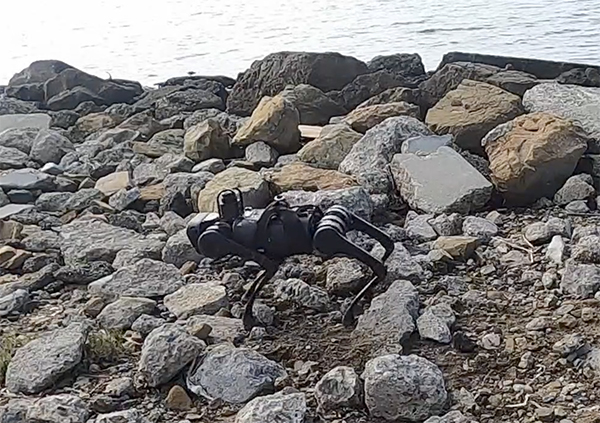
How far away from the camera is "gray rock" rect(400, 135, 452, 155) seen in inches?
117

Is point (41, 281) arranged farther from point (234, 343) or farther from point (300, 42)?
point (300, 42)

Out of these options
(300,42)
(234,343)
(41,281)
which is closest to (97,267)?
(41,281)

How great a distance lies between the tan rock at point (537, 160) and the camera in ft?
9.04

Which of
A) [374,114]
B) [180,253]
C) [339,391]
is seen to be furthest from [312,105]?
[339,391]

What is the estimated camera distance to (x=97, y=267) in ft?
8.13

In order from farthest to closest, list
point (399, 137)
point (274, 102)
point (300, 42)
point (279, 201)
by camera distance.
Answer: point (300, 42), point (274, 102), point (399, 137), point (279, 201)

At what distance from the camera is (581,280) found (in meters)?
2.05

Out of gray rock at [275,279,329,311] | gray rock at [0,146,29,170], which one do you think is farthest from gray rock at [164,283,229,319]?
gray rock at [0,146,29,170]

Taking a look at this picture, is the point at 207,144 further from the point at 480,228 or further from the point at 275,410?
the point at 275,410

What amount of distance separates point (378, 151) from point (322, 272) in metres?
0.91

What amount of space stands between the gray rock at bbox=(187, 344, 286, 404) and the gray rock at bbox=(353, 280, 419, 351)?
24cm

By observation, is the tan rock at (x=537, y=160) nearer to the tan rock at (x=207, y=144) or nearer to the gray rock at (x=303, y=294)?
the gray rock at (x=303, y=294)

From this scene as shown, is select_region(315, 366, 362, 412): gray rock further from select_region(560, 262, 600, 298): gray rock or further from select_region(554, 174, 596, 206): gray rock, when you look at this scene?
select_region(554, 174, 596, 206): gray rock

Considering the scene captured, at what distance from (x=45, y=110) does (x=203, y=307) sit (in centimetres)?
365
